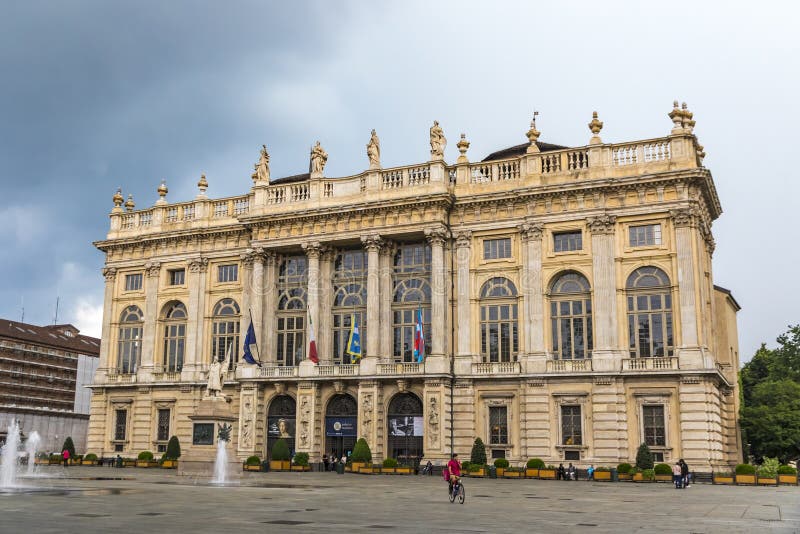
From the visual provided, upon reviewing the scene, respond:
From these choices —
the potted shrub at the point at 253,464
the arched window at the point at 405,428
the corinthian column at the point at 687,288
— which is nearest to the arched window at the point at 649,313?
the corinthian column at the point at 687,288

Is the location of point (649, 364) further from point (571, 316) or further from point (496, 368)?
point (496, 368)

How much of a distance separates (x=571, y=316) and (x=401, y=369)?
33.7 ft

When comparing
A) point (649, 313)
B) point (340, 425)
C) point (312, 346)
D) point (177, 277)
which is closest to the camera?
point (649, 313)

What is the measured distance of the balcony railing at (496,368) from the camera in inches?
1854

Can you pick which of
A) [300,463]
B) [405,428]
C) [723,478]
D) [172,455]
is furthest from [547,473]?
[172,455]

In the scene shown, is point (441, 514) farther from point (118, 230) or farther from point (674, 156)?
point (118, 230)

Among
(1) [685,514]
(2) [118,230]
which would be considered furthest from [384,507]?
(2) [118,230]

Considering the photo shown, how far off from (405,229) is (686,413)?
747 inches

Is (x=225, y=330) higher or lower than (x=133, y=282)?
lower

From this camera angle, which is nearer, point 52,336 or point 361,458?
point 361,458

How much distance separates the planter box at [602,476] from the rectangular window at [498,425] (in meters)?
6.21

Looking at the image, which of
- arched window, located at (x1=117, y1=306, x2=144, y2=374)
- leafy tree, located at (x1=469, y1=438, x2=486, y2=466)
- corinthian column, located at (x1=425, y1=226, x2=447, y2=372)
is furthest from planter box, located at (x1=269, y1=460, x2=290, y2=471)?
arched window, located at (x1=117, y1=306, x2=144, y2=374)

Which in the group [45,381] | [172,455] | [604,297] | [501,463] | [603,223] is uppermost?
[603,223]

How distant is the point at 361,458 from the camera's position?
46.9 m
